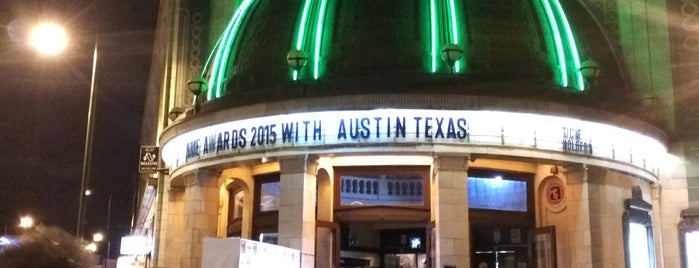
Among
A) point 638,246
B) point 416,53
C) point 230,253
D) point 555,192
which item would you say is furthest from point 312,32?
point 638,246

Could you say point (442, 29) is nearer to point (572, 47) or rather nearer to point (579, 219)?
point (572, 47)

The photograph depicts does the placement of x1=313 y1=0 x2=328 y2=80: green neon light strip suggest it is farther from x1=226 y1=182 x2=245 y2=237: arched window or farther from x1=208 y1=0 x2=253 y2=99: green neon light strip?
x1=226 y1=182 x2=245 y2=237: arched window

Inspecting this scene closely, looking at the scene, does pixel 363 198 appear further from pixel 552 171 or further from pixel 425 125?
pixel 552 171

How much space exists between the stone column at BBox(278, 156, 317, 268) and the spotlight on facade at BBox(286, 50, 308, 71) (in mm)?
2888

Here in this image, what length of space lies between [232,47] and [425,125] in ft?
28.5

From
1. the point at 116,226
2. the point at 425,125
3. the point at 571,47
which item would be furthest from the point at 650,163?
the point at 116,226

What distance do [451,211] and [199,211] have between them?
804 cm

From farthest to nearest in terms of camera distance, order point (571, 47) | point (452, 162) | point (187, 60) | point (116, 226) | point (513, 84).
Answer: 1. point (116, 226)
2. point (187, 60)
3. point (571, 47)
4. point (513, 84)
5. point (452, 162)

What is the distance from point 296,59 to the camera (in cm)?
2166

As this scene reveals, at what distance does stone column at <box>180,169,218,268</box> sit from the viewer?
22984mm

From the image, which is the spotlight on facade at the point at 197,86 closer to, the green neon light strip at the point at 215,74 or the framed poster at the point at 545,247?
the green neon light strip at the point at 215,74

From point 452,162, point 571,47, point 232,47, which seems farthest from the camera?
point 232,47

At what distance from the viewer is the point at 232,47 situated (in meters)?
25.7

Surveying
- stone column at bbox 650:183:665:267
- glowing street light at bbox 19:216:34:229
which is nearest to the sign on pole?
glowing street light at bbox 19:216:34:229
